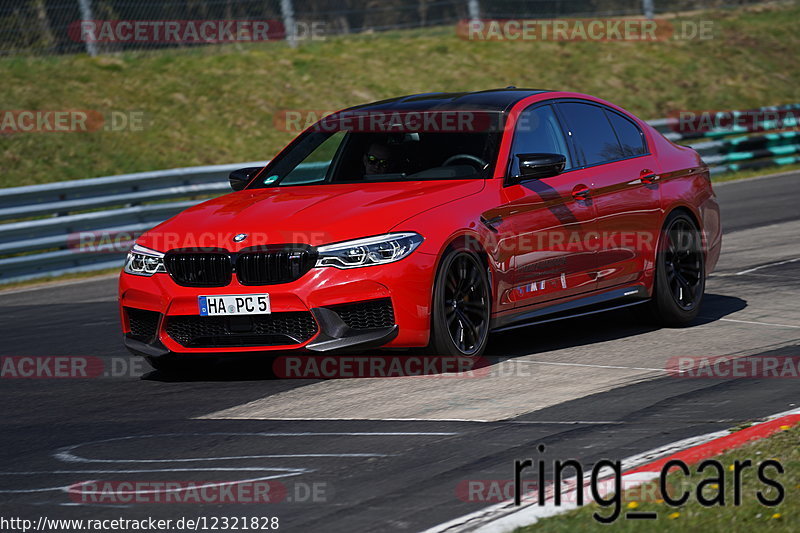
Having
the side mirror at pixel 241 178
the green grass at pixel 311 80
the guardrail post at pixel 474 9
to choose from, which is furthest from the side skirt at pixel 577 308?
the guardrail post at pixel 474 9

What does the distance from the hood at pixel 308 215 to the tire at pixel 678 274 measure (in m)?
1.86

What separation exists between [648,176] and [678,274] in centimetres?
76

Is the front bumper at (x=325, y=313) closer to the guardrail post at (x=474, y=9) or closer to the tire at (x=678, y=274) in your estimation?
the tire at (x=678, y=274)

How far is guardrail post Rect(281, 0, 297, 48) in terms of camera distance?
24.3m

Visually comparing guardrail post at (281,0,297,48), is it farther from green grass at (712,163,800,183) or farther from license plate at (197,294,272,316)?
license plate at (197,294,272,316)

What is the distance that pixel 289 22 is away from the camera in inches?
984

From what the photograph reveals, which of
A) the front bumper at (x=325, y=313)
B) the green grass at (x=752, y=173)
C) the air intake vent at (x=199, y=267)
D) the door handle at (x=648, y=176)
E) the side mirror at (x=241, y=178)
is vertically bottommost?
the green grass at (x=752, y=173)

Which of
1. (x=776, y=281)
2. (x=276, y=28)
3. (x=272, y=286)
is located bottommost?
(x=776, y=281)

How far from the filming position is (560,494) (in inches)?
201

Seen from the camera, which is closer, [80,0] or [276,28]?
[80,0]

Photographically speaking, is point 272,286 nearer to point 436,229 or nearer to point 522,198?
point 436,229

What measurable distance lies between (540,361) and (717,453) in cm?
276

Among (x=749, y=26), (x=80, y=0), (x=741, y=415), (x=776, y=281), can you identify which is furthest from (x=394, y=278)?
(x=749, y=26)

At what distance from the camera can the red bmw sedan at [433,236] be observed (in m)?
7.58
